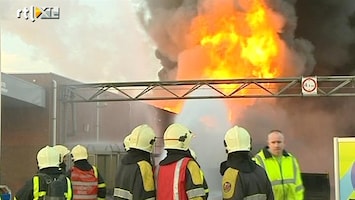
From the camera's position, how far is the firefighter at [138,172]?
446 cm

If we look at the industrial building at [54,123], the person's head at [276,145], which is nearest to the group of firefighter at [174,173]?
the person's head at [276,145]

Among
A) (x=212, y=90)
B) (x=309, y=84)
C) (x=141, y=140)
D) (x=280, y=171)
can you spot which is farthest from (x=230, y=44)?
(x=141, y=140)

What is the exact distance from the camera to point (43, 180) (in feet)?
15.1

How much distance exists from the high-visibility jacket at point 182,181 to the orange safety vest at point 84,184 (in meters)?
1.62

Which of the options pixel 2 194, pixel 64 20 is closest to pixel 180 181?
pixel 2 194

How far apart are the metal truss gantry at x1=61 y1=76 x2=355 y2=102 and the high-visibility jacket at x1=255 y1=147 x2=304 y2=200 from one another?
5.57 ft

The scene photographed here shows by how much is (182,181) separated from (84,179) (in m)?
1.79

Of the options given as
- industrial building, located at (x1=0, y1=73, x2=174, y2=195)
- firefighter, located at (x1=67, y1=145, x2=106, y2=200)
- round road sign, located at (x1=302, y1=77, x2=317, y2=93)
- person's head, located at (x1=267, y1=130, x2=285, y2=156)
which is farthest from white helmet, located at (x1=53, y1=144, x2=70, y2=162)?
round road sign, located at (x1=302, y1=77, x2=317, y2=93)

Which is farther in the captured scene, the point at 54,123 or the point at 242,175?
the point at 54,123

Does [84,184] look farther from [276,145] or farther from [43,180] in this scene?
[276,145]

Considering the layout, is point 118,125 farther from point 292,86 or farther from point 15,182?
point 292,86

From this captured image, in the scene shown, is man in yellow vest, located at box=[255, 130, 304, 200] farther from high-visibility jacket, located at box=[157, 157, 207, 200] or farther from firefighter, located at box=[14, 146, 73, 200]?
firefighter, located at box=[14, 146, 73, 200]

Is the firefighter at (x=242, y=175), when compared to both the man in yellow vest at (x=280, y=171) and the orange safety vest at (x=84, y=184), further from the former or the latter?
the orange safety vest at (x=84, y=184)

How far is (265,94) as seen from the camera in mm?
7121
